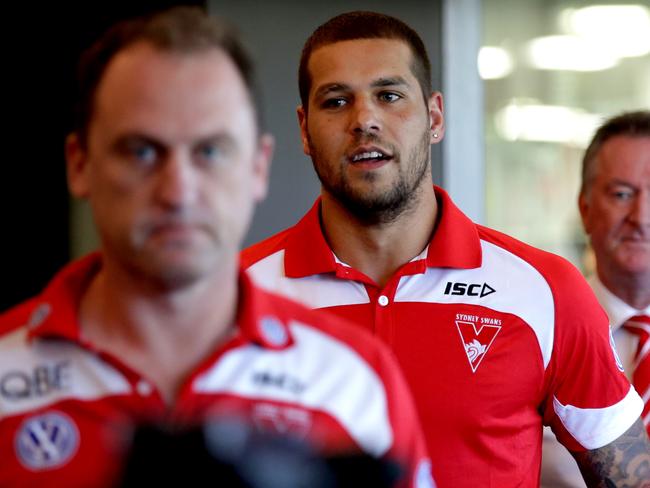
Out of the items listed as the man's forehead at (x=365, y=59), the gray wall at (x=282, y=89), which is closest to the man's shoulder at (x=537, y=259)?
the man's forehead at (x=365, y=59)

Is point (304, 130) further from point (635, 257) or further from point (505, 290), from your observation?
point (635, 257)

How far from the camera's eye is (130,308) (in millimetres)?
1789

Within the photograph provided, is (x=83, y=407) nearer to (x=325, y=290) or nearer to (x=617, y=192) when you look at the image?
(x=325, y=290)

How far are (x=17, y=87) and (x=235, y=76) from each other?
5.57 m

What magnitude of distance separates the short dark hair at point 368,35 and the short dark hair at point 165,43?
113 cm

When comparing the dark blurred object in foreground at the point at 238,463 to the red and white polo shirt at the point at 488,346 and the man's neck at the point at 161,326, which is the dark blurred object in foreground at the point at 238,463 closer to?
the man's neck at the point at 161,326

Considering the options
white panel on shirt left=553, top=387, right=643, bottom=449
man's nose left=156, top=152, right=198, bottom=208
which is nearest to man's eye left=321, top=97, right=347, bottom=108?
white panel on shirt left=553, top=387, right=643, bottom=449

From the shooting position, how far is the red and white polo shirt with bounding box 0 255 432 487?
5.54 feet

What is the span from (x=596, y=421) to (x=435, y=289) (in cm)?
48

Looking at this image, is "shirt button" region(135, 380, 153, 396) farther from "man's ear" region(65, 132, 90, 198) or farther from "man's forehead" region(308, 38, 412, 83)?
"man's forehead" region(308, 38, 412, 83)

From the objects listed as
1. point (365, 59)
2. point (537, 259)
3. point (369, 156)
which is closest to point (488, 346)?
point (537, 259)

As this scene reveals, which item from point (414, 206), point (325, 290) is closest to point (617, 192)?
point (414, 206)

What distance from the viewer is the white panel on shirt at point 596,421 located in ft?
8.89

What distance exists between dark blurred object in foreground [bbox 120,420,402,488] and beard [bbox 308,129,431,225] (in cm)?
113
